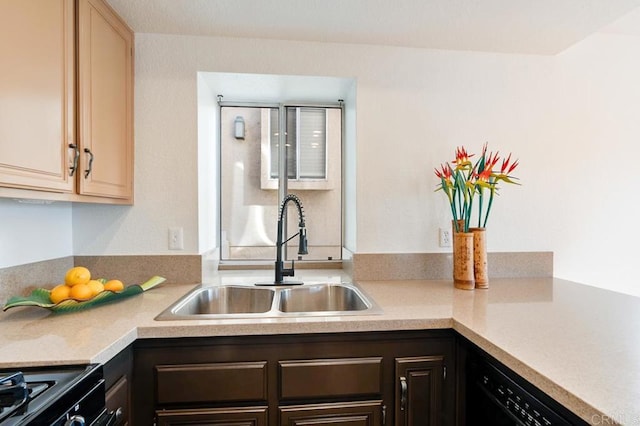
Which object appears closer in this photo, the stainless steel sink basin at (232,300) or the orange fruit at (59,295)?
the orange fruit at (59,295)

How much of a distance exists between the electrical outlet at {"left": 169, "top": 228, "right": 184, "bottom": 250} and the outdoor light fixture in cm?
79

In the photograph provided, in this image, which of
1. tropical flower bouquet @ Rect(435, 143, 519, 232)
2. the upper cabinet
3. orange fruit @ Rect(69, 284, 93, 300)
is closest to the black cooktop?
orange fruit @ Rect(69, 284, 93, 300)

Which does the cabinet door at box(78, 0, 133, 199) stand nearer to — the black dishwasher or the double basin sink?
the double basin sink

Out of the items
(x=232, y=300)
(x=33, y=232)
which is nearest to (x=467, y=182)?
(x=232, y=300)

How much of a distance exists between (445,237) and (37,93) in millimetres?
1883

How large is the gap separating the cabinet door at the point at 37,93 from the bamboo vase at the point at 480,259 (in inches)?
69.5

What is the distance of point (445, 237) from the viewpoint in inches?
71.6

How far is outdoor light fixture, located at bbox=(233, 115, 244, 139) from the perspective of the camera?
2.15m

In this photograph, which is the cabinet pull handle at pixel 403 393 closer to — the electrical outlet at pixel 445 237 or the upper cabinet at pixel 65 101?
the electrical outlet at pixel 445 237

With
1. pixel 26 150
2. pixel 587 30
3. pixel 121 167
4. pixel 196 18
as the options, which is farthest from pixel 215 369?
pixel 587 30

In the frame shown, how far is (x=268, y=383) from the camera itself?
1.13 metres

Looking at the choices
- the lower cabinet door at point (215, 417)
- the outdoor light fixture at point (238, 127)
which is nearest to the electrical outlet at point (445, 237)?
the lower cabinet door at point (215, 417)

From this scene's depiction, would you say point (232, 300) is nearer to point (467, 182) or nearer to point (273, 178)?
point (273, 178)

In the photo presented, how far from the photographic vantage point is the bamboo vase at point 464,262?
1557mm
